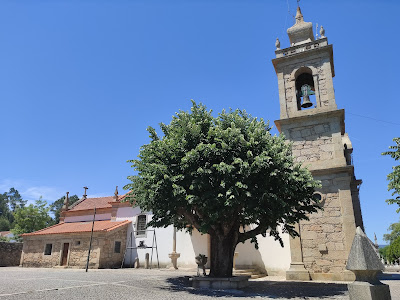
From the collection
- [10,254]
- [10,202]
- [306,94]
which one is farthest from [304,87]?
[10,202]

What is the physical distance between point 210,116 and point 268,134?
2.55 m

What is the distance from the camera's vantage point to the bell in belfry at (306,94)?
635 inches

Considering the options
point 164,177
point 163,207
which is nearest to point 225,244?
point 163,207

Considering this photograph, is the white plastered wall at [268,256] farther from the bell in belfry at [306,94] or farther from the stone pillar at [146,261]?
the stone pillar at [146,261]

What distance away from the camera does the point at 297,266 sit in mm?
14117

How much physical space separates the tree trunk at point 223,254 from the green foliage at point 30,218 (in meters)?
35.4

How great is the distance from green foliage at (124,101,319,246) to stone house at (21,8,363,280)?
220 cm

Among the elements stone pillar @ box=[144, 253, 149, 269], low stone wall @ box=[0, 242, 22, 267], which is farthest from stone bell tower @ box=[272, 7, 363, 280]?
low stone wall @ box=[0, 242, 22, 267]

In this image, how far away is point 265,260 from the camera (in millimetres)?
17641

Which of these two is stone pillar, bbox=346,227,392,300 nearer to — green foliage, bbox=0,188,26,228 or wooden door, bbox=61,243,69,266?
wooden door, bbox=61,243,69,266

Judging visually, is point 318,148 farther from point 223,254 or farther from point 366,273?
point 366,273

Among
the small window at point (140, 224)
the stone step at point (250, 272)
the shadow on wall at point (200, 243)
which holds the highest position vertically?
the small window at point (140, 224)

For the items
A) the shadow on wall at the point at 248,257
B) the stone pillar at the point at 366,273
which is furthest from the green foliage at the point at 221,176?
the shadow on wall at the point at 248,257

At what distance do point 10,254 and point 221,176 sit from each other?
2634cm
